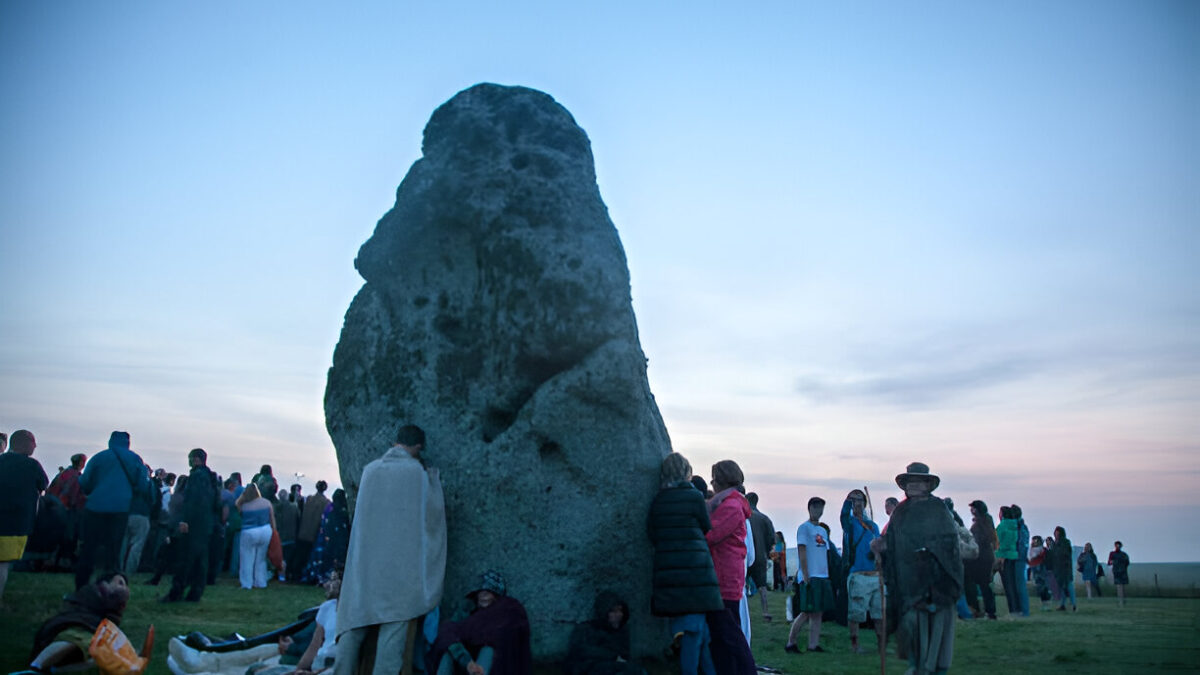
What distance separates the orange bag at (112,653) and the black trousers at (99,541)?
12.4ft

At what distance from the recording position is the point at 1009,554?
714 inches

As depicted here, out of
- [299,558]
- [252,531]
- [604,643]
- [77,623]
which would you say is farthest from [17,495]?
[299,558]

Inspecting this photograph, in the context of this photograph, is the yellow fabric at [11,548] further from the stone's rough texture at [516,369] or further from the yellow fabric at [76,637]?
the stone's rough texture at [516,369]

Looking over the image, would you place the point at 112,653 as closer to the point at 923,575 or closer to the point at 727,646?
the point at 727,646

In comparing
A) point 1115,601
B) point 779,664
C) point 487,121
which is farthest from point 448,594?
point 1115,601

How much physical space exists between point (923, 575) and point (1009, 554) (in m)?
11.4

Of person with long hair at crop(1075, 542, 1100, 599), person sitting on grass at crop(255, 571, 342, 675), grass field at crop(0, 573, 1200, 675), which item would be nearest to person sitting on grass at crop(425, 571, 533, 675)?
grass field at crop(0, 573, 1200, 675)

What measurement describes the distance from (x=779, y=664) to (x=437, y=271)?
602 centimetres

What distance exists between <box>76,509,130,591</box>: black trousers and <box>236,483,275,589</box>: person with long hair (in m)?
4.18

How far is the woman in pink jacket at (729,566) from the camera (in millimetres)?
7465

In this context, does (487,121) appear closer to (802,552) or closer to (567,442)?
(567,442)

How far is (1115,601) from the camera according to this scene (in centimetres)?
2456

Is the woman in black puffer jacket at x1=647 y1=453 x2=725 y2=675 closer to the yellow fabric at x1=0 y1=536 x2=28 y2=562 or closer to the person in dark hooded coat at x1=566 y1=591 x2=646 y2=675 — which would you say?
the person in dark hooded coat at x1=566 y1=591 x2=646 y2=675

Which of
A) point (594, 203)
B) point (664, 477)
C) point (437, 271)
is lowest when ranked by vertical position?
point (664, 477)
